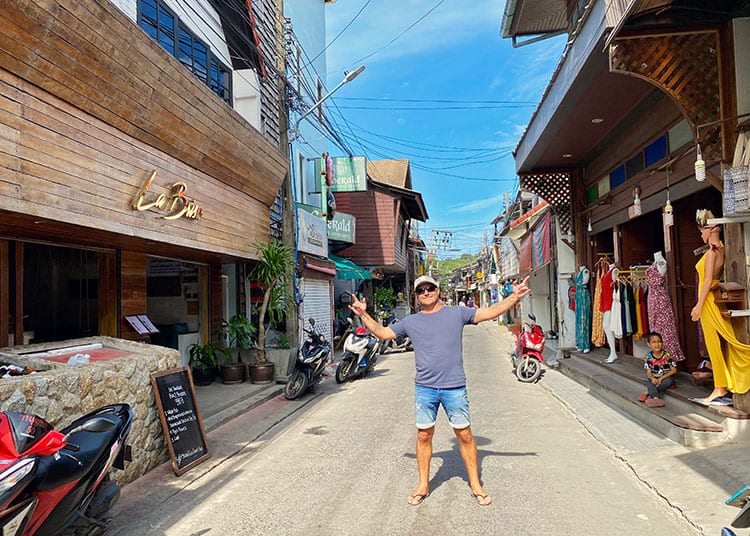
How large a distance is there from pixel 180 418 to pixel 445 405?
114 inches

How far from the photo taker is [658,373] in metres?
6.71

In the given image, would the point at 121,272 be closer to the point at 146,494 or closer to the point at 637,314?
the point at 146,494

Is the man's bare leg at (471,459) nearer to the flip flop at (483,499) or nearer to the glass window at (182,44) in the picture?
the flip flop at (483,499)

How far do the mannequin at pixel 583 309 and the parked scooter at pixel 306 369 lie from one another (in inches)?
210

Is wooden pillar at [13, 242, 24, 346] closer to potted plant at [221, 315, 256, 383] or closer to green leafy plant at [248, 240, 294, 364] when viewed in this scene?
potted plant at [221, 315, 256, 383]

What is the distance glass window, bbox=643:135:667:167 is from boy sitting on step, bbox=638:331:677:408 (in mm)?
2886

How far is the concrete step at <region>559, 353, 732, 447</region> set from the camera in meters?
5.42

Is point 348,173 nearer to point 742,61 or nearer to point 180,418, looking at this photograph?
point 180,418

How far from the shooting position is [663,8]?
535 centimetres

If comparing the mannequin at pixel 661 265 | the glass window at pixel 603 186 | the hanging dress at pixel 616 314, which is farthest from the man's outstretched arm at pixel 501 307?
the glass window at pixel 603 186

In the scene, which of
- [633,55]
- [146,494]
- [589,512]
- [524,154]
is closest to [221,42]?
[524,154]

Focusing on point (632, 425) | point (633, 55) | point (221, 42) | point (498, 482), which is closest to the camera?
point (498, 482)

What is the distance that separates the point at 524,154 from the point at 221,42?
6.33 metres

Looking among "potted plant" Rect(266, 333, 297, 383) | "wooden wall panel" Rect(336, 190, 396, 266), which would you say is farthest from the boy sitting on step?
"wooden wall panel" Rect(336, 190, 396, 266)
